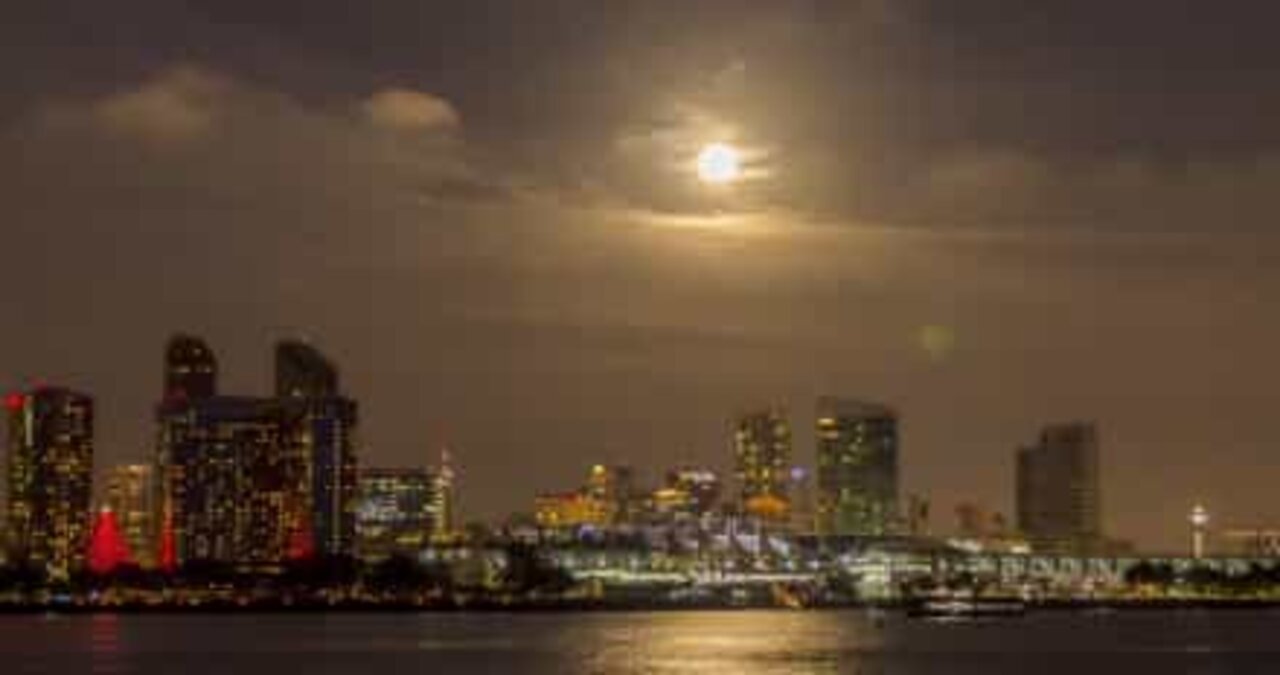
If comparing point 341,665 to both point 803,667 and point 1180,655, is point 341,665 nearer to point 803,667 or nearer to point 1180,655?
point 803,667

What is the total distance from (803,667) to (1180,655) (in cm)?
3900

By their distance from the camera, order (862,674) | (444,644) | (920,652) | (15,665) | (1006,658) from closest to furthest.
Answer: (862,674) < (15,665) < (1006,658) < (920,652) < (444,644)

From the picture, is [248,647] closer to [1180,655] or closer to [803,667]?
[803,667]

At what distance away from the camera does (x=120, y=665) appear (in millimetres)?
154625

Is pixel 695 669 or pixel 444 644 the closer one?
pixel 695 669

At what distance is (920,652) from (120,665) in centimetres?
5813

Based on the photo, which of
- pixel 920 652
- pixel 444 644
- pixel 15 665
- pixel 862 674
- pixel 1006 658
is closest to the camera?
pixel 862 674

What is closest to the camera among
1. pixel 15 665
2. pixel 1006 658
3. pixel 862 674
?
pixel 862 674

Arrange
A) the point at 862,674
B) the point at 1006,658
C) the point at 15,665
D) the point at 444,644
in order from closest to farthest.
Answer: the point at 862,674 < the point at 15,665 < the point at 1006,658 < the point at 444,644

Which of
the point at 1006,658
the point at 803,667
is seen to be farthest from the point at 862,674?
the point at 1006,658

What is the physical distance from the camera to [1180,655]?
171 meters

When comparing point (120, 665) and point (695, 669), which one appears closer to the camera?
point (695, 669)

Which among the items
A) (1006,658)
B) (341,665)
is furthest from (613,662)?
(1006,658)

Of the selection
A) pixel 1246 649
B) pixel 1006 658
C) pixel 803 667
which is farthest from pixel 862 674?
pixel 1246 649
